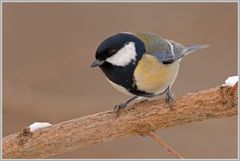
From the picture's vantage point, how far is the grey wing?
7.54 feet

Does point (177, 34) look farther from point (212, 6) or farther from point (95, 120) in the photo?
point (95, 120)

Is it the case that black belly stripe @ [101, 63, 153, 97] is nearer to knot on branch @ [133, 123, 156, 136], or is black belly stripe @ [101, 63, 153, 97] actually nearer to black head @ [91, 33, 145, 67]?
black head @ [91, 33, 145, 67]

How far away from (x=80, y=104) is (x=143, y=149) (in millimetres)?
547

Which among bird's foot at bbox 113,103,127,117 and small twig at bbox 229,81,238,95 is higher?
small twig at bbox 229,81,238,95

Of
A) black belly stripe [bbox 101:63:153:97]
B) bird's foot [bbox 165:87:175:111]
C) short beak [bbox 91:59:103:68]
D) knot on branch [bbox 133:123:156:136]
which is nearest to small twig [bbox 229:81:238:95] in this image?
bird's foot [bbox 165:87:175:111]

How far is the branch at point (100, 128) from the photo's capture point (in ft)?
6.58

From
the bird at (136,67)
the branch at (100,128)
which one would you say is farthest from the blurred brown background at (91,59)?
the branch at (100,128)

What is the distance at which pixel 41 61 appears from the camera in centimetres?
315

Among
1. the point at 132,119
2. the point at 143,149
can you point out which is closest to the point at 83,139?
the point at 132,119

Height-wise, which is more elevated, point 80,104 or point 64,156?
point 80,104

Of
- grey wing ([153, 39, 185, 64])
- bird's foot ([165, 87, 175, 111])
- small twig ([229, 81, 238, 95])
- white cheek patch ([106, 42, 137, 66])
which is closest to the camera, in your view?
small twig ([229, 81, 238, 95])

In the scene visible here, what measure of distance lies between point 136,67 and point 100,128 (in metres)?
0.33

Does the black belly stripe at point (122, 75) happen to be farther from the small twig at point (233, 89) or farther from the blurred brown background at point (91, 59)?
the blurred brown background at point (91, 59)

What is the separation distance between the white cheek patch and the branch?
0.23 meters
